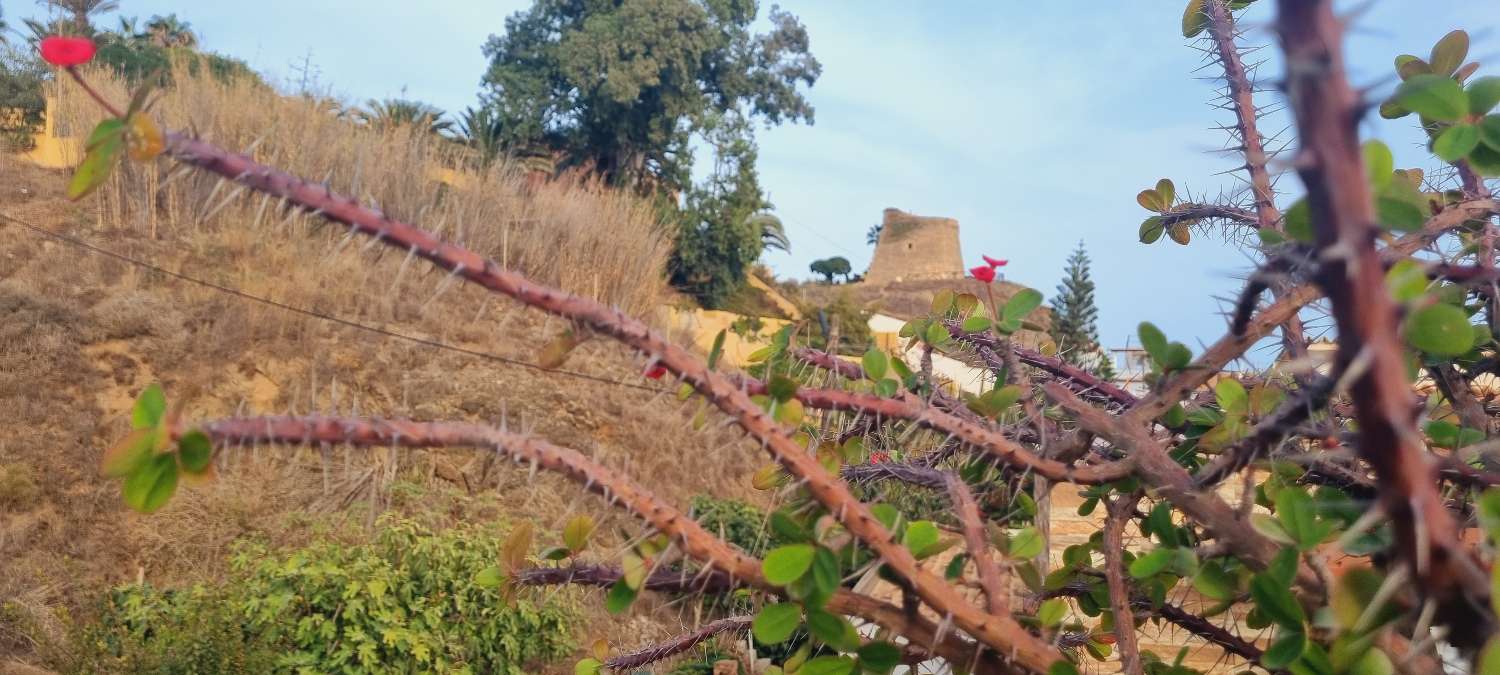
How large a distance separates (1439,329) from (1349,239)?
29 centimetres

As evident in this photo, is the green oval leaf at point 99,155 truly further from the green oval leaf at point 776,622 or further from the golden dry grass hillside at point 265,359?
the golden dry grass hillside at point 265,359

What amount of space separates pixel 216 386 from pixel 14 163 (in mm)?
5964

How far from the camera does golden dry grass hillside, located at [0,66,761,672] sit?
24.9 feet

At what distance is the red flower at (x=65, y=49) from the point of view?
2.75 ft

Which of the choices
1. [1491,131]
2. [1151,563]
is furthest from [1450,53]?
[1151,563]

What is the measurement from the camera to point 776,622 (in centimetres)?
103

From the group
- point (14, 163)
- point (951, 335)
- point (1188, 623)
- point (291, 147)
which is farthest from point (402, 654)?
point (14, 163)

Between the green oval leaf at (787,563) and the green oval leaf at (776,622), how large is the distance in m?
0.08

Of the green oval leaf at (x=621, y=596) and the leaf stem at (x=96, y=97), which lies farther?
the green oval leaf at (x=621, y=596)

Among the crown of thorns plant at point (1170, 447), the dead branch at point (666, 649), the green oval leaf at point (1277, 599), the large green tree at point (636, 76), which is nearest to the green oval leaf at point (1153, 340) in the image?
the crown of thorns plant at point (1170, 447)

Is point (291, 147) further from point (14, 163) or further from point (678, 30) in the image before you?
point (678, 30)

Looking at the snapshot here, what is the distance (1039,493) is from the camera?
1.60 metres

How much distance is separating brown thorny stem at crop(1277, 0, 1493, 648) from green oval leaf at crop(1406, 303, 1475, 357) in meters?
0.20

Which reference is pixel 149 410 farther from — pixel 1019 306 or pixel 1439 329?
pixel 1019 306
